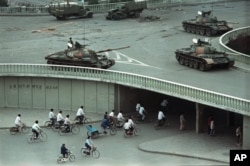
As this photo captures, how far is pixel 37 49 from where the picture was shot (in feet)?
231

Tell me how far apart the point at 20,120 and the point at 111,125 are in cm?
646

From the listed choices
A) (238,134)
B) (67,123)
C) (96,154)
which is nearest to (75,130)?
(67,123)

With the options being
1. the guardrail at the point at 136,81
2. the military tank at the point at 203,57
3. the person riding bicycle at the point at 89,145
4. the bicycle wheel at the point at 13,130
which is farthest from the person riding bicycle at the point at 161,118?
the bicycle wheel at the point at 13,130

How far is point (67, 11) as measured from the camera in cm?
8825

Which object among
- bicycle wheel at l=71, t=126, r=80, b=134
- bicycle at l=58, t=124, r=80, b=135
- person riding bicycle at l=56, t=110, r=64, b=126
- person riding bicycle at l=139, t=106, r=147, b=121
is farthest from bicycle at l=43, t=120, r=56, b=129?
person riding bicycle at l=139, t=106, r=147, b=121

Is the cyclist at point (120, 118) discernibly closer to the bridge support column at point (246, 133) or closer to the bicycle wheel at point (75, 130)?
the bicycle wheel at point (75, 130)

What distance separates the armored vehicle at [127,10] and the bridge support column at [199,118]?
37.9m

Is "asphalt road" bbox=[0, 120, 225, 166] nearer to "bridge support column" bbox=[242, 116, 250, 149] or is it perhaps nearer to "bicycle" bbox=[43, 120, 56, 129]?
"bicycle" bbox=[43, 120, 56, 129]

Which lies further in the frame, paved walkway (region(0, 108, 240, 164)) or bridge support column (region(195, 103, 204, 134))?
bridge support column (region(195, 103, 204, 134))

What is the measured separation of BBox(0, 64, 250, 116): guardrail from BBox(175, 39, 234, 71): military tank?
6993 millimetres

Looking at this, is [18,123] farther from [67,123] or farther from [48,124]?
[67,123]

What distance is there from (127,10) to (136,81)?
34621 mm

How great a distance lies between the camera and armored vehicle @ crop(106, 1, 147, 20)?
8806cm

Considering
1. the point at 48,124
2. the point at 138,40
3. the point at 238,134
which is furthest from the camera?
the point at 138,40
